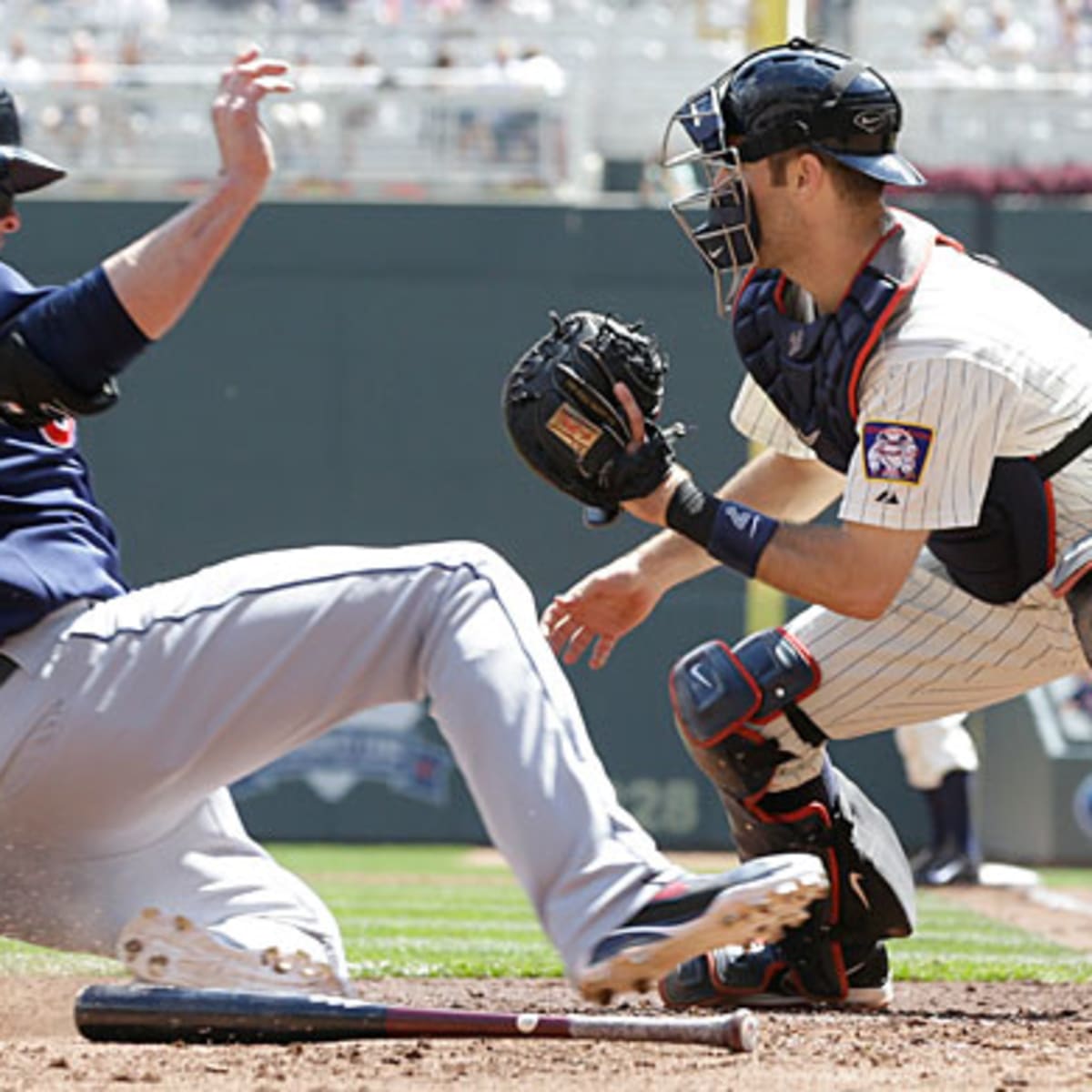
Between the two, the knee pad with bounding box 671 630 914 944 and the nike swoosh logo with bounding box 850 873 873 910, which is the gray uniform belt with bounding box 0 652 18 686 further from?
the nike swoosh logo with bounding box 850 873 873 910

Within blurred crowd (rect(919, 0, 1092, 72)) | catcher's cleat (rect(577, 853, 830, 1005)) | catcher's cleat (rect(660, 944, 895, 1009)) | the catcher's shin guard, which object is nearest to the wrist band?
the catcher's shin guard

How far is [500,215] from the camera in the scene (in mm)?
12703

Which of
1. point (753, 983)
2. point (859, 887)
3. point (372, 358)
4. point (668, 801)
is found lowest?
point (668, 801)

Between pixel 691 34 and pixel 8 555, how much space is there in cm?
1271

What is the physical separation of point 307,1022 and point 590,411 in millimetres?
1147

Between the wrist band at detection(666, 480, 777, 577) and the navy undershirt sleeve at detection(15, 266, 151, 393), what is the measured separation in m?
1.25

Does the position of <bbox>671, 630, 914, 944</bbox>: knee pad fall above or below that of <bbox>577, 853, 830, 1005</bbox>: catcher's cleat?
below

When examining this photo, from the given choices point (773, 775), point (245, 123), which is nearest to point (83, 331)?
point (245, 123)

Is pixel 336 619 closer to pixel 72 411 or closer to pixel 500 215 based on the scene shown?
pixel 72 411

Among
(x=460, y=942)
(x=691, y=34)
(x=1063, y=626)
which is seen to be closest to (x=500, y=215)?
(x=691, y=34)

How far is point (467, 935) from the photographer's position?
23.3ft

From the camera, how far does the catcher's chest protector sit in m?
4.12

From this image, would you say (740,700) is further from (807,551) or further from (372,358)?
(372,358)

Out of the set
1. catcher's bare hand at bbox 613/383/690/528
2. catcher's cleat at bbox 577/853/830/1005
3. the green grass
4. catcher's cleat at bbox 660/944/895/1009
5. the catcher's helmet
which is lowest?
the green grass
